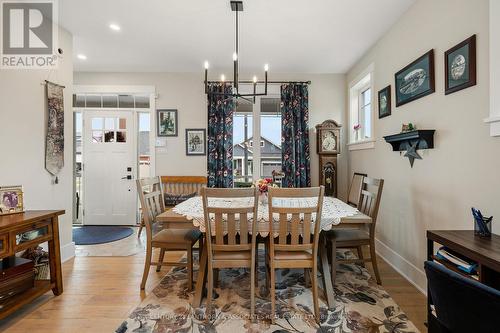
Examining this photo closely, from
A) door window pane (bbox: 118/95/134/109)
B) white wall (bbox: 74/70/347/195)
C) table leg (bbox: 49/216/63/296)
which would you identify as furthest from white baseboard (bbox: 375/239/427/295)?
door window pane (bbox: 118/95/134/109)

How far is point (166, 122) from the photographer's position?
14.6 feet

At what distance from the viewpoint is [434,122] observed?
2225mm

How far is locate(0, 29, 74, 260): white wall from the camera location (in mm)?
2416

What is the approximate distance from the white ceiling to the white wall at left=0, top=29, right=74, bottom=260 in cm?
63

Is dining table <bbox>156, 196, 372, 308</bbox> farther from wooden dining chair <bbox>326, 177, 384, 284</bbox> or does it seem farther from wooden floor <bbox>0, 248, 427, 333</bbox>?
wooden floor <bbox>0, 248, 427, 333</bbox>

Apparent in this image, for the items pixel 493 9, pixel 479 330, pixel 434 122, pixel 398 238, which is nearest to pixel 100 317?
pixel 479 330

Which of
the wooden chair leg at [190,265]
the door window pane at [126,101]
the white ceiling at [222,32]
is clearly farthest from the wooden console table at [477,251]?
the door window pane at [126,101]

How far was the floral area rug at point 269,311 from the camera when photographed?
6.01ft

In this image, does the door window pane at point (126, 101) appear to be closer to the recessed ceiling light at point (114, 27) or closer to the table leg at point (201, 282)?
the recessed ceiling light at point (114, 27)

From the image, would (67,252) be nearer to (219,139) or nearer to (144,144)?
(144,144)

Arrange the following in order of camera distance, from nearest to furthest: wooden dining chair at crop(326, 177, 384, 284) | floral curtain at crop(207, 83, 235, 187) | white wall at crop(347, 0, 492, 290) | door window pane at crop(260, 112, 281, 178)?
white wall at crop(347, 0, 492, 290), wooden dining chair at crop(326, 177, 384, 284), floral curtain at crop(207, 83, 235, 187), door window pane at crop(260, 112, 281, 178)

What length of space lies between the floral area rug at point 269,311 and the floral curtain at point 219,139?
6.56ft

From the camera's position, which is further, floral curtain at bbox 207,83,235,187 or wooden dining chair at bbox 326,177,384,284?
floral curtain at bbox 207,83,235,187

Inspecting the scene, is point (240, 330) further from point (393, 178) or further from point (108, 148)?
point (108, 148)
